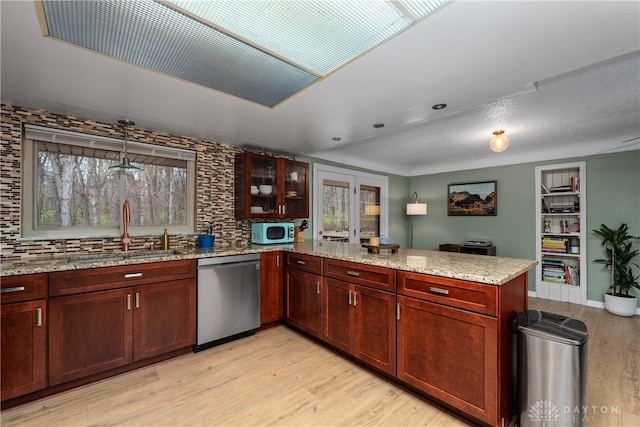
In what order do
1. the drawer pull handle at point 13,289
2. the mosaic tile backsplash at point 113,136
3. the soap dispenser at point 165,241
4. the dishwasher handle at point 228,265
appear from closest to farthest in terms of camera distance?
the drawer pull handle at point 13,289 → the mosaic tile backsplash at point 113,136 → the dishwasher handle at point 228,265 → the soap dispenser at point 165,241

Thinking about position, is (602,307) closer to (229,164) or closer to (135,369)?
(229,164)

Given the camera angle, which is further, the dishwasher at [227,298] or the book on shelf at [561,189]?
the book on shelf at [561,189]

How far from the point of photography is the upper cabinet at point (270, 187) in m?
3.49

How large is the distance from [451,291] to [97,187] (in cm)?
320

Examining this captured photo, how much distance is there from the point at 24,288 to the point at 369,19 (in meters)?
2.66

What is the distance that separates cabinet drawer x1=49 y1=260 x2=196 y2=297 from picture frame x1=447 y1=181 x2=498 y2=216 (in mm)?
4663

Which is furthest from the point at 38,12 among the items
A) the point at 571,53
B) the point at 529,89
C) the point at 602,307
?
the point at 602,307

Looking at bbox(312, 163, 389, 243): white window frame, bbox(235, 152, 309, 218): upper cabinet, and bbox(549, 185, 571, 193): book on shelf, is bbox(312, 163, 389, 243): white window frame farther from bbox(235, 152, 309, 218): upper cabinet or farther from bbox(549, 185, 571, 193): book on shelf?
bbox(549, 185, 571, 193): book on shelf

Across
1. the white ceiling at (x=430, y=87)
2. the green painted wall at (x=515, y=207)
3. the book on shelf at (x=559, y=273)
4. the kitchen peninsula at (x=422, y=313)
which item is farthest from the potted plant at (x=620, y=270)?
the kitchen peninsula at (x=422, y=313)

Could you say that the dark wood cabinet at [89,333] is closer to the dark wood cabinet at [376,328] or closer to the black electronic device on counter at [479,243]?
the dark wood cabinet at [376,328]

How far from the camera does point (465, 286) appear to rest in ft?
5.51

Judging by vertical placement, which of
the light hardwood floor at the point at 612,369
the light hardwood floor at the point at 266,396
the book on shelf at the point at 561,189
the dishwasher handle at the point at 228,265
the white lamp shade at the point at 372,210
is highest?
the book on shelf at the point at 561,189

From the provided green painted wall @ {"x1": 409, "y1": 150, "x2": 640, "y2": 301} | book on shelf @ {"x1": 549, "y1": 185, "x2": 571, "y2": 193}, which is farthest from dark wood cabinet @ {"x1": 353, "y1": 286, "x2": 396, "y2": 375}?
book on shelf @ {"x1": 549, "y1": 185, "x2": 571, "y2": 193}

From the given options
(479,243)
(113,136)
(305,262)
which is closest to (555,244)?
(479,243)
